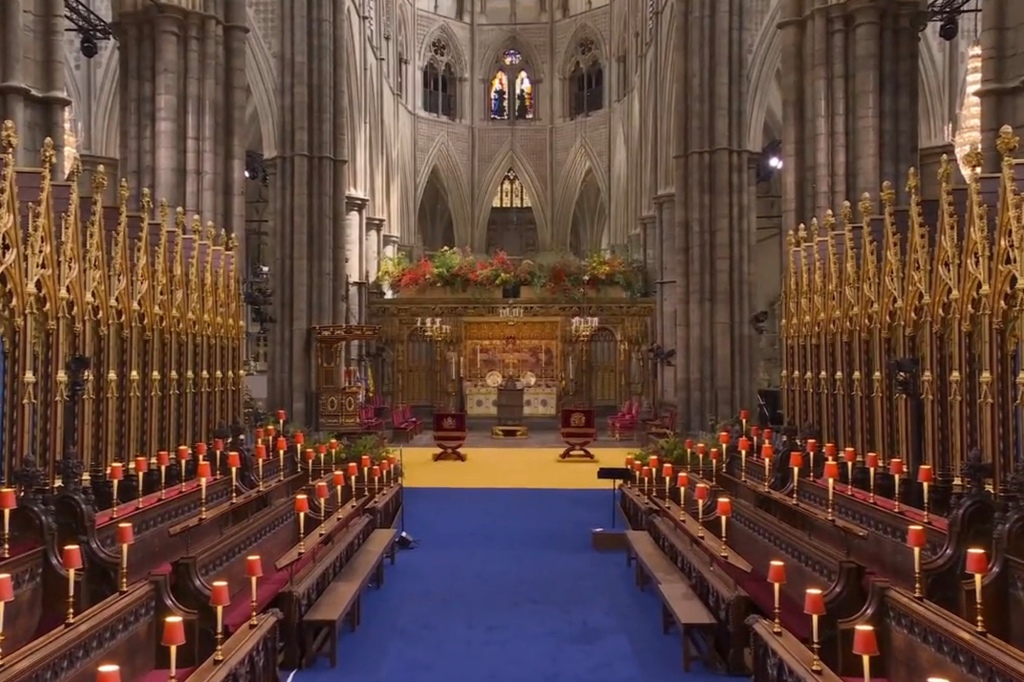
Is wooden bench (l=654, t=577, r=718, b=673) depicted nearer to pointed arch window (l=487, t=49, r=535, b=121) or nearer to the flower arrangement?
the flower arrangement

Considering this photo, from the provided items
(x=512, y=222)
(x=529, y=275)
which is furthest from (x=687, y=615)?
(x=512, y=222)

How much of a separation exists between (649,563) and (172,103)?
1178 cm

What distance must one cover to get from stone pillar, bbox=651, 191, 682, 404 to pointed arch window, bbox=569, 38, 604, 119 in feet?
53.4

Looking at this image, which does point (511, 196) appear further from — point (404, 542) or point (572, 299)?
point (404, 542)

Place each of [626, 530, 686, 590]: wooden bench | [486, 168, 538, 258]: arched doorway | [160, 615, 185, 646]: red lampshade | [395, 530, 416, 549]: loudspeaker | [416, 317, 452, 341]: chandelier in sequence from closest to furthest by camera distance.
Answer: [160, 615, 185, 646]: red lampshade → [626, 530, 686, 590]: wooden bench → [395, 530, 416, 549]: loudspeaker → [416, 317, 452, 341]: chandelier → [486, 168, 538, 258]: arched doorway

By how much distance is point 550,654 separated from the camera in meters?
7.29

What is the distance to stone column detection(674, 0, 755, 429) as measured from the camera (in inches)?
883

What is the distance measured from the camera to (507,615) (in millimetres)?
8406

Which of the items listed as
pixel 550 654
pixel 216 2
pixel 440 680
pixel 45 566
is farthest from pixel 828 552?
pixel 216 2

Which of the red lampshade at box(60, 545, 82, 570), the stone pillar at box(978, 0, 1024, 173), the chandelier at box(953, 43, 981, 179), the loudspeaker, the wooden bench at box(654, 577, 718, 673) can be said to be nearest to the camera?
the red lampshade at box(60, 545, 82, 570)

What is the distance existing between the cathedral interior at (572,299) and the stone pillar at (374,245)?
0.53 feet

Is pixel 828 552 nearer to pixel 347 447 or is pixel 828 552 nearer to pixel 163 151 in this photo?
pixel 347 447

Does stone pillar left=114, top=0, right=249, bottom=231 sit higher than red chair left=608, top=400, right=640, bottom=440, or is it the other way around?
stone pillar left=114, top=0, right=249, bottom=231

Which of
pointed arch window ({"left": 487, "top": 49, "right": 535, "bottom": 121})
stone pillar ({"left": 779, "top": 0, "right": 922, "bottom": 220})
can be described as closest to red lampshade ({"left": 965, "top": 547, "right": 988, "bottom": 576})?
stone pillar ({"left": 779, "top": 0, "right": 922, "bottom": 220})
